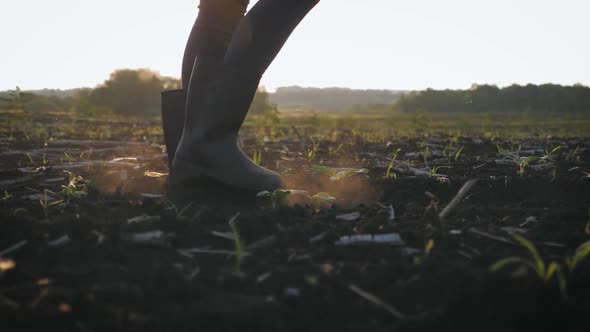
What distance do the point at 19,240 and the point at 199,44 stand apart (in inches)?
40.9

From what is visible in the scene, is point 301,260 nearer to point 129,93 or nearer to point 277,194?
point 277,194

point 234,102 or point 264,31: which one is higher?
point 264,31

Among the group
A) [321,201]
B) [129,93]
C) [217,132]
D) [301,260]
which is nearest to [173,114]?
[217,132]

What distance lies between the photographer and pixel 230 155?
72.2 inches

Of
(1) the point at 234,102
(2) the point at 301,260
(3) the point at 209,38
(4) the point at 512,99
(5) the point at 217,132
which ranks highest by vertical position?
(4) the point at 512,99

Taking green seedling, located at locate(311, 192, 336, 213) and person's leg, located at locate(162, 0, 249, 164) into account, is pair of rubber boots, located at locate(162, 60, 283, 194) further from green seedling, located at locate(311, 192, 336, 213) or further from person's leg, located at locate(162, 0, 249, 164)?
green seedling, located at locate(311, 192, 336, 213)

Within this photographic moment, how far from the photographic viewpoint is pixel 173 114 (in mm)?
2090

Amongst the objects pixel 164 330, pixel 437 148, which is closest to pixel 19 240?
pixel 164 330

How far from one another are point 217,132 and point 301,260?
795 mm

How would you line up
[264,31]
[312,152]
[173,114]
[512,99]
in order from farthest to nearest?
[512,99] < [312,152] < [173,114] < [264,31]

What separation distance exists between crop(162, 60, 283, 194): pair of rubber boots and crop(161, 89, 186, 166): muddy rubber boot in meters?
0.24

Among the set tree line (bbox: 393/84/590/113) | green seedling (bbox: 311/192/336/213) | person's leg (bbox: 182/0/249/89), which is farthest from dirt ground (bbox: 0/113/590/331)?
tree line (bbox: 393/84/590/113)

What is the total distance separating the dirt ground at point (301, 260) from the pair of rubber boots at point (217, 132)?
0.08 meters

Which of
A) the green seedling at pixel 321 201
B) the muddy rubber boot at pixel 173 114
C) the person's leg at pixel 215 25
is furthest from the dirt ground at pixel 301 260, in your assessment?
the person's leg at pixel 215 25
